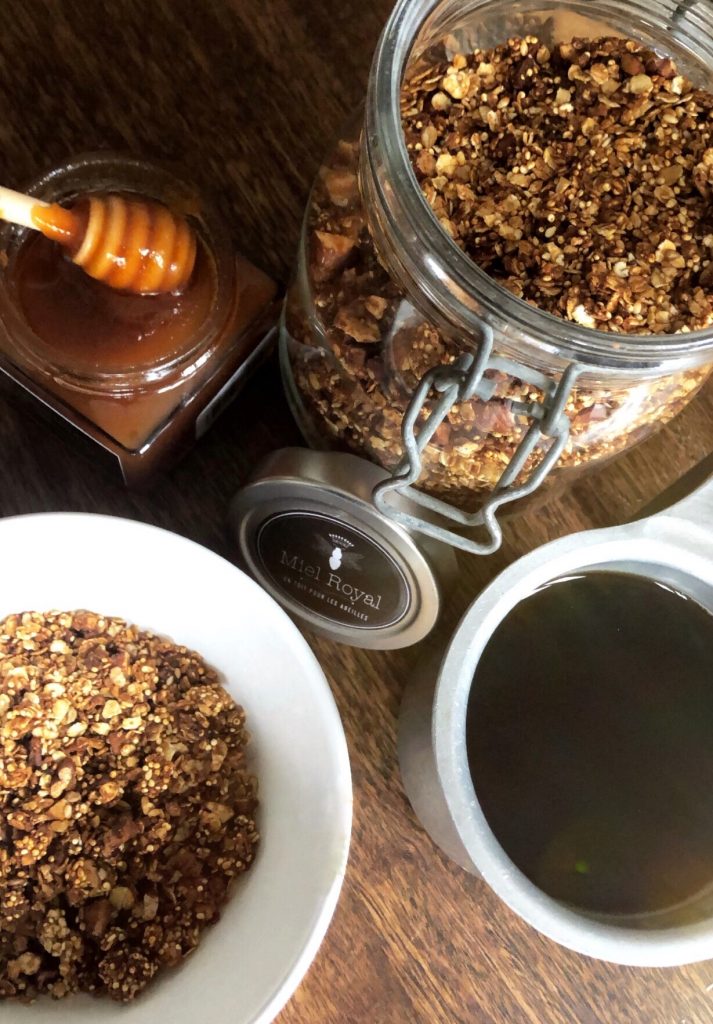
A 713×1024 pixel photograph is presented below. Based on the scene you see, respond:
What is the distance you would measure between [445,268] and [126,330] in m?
0.27

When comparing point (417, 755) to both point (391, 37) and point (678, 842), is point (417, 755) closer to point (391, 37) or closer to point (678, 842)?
point (678, 842)

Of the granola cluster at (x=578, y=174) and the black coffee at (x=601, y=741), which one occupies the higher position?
the granola cluster at (x=578, y=174)

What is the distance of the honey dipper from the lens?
59cm

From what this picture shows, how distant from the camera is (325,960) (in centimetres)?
75

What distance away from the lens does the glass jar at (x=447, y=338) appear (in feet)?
1.58

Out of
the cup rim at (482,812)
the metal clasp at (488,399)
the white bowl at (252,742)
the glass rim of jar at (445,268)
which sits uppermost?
the glass rim of jar at (445,268)

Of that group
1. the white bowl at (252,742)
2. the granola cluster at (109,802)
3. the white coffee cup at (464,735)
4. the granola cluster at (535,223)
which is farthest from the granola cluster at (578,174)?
the granola cluster at (109,802)

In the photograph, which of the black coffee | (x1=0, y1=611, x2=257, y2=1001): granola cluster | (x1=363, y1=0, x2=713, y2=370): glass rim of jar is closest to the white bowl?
A: (x1=0, y1=611, x2=257, y2=1001): granola cluster

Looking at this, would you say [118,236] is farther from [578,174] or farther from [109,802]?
[109,802]

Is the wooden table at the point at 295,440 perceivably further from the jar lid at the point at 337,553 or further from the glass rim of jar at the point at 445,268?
the glass rim of jar at the point at 445,268

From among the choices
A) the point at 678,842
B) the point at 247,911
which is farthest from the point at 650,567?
the point at 247,911

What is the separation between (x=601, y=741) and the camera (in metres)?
0.71

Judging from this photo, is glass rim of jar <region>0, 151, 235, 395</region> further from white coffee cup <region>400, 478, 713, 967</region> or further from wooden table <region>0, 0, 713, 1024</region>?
white coffee cup <region>400, 478, 713, 967</region>

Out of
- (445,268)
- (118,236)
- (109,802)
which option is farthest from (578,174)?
(109,802)
